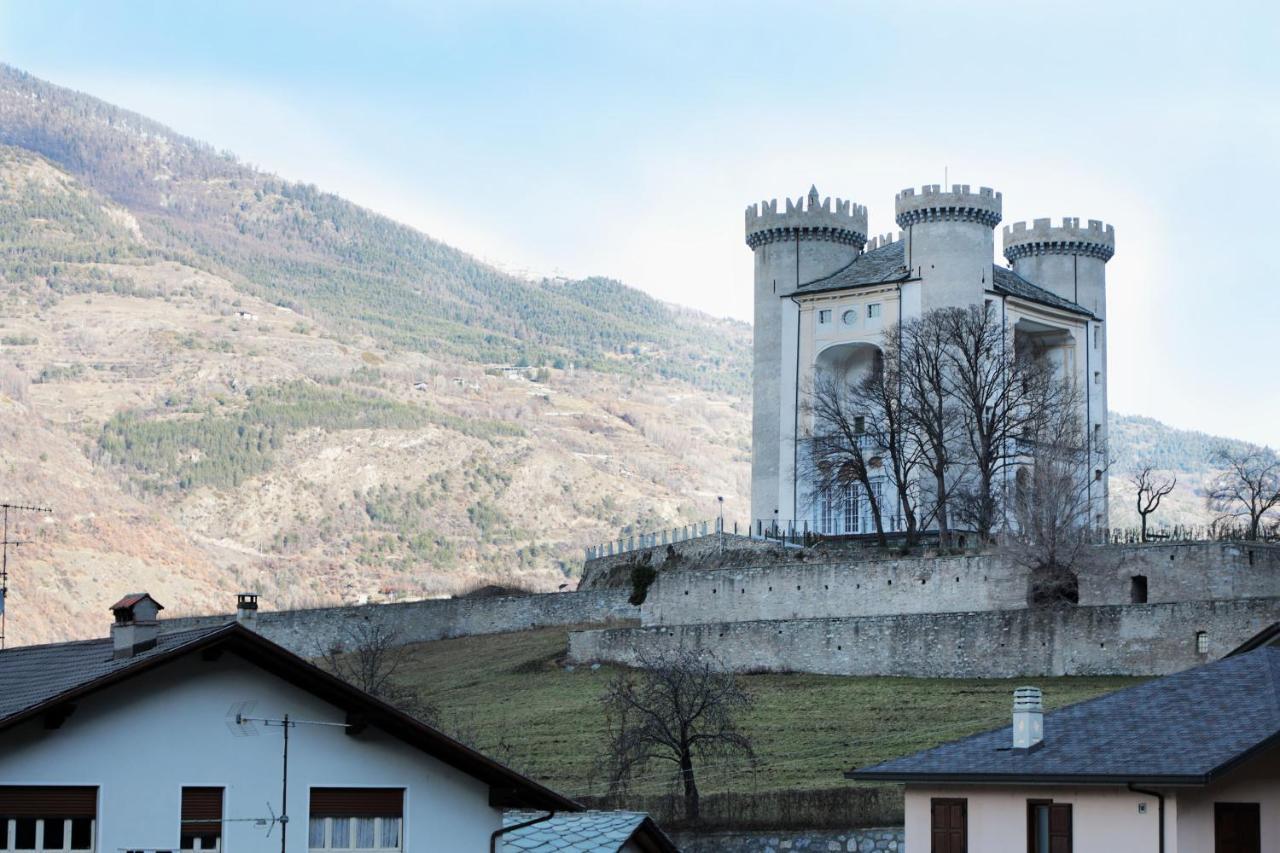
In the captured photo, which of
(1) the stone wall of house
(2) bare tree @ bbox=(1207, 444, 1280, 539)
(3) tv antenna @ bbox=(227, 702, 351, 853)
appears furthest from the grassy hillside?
(3) tv antenna @ bbox=(227, 702, 351, 853)

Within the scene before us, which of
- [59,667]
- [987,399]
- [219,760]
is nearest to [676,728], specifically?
[59,667]

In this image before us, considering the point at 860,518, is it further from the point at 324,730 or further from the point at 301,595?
the point at 301,595

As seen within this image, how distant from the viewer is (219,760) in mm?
21328

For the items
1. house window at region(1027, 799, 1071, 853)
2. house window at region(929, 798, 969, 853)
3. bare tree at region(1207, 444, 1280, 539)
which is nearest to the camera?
house window at region(1027, 799, 1071, 853)

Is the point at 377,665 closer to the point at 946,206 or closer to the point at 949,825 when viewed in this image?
the point at 946,206

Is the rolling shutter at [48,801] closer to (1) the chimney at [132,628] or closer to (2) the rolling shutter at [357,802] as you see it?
(1) the chimney at [132,628]

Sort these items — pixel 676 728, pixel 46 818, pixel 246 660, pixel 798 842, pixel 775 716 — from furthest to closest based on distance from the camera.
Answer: pixel 775 716
pixel 676 728
pixel 798 842
pixel 246 660
pixel 46 818

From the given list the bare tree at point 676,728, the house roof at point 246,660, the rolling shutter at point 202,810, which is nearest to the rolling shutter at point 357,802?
the house roof at point 246,660

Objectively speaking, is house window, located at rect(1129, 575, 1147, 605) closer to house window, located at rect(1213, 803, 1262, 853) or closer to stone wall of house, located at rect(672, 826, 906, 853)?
stone wall of house, located at rect(672, 826, 906, 853)

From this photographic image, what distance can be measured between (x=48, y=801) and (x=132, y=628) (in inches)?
81.5

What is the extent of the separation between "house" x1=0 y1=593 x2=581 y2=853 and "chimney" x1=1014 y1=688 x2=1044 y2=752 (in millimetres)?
7948

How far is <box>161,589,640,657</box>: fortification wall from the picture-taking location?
3069 inches

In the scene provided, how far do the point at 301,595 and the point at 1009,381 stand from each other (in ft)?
436

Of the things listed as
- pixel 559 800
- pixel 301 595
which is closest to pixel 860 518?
pixel 559 800
